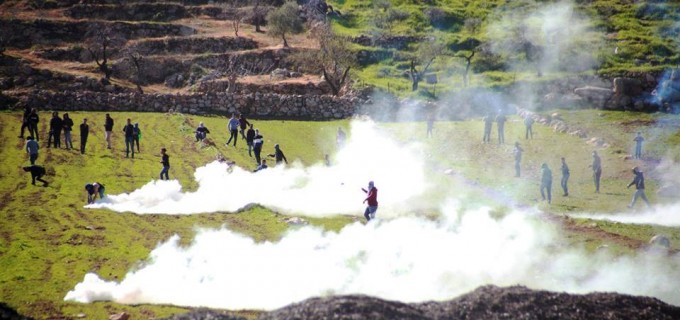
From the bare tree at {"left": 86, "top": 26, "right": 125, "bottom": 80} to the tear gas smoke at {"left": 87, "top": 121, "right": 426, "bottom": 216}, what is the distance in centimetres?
2812

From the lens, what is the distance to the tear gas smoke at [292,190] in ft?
80.3

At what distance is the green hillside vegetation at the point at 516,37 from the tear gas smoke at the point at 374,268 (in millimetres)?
31595

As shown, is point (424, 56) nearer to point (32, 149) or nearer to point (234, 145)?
point (234, 145)

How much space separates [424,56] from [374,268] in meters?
40.2

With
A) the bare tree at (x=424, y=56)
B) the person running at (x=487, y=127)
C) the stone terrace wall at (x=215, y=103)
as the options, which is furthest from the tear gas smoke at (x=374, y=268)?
the bare tree at (x=424, y=56)

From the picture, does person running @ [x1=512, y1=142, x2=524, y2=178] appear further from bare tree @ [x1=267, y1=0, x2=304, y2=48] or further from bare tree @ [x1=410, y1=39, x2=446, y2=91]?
bare tree @ [x1=267, y1=0, x2=304, y2=48]

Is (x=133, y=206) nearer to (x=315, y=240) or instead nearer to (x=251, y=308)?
(x=315, y=240)

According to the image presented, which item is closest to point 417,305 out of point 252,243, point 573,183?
point 252,243

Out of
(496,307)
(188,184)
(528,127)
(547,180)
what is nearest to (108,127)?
(188,184)

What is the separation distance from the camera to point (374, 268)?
1755cm

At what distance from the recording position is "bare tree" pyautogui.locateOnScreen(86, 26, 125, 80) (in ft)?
177

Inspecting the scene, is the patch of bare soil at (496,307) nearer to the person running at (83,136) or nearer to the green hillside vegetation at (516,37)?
the person running at (83,136)

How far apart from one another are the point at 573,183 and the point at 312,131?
16.8 m

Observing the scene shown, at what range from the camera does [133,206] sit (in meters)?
24.3
